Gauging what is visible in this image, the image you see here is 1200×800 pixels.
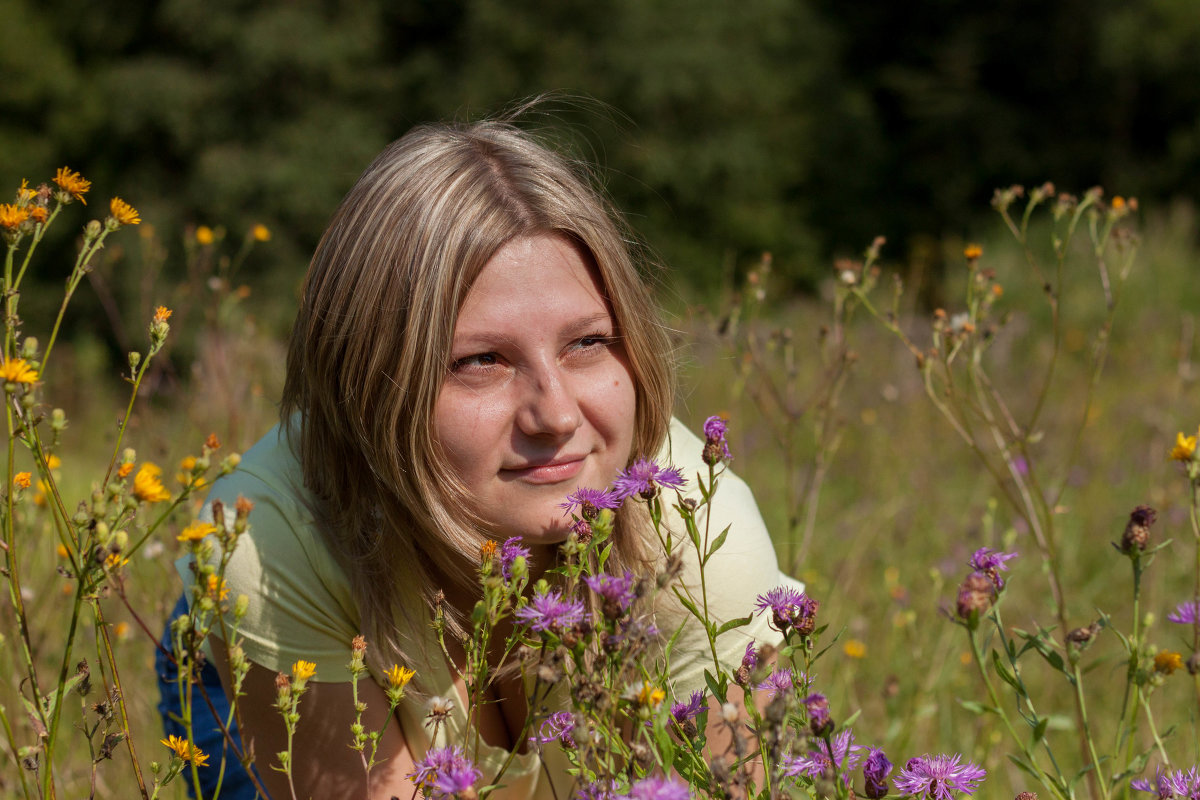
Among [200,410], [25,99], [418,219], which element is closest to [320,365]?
[418,219]

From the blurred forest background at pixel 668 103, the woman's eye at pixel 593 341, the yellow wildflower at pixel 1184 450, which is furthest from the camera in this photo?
the blurred forest background at pixel 668 103

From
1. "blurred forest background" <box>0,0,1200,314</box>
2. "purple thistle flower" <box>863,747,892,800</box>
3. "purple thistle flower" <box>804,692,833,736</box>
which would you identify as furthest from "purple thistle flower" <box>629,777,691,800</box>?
"blurred forest background" <box>0,0,1200,314</box>

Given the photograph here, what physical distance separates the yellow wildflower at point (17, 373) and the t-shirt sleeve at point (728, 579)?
0.86 meters

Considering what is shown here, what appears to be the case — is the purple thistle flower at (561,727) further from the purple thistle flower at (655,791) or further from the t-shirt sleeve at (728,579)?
the t-shirt sleeve at (728,579)

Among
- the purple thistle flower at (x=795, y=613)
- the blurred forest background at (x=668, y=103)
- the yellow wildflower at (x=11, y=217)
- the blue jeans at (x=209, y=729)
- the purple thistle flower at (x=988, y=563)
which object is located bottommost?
the blue jeans at (x=209, y=729)

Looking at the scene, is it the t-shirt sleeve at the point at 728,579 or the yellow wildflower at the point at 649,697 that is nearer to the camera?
the yellow wildflower at the point at 649,697

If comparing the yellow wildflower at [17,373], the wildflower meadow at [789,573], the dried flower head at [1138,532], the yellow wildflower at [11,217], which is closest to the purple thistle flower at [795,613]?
the wildflower meadow at [789,573]

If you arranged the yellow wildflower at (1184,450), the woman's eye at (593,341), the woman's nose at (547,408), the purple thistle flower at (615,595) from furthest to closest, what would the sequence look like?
the woman's eye at (593,341), the woman's nose at (547,408), the yellow wildflower at (1184,450), the purple thistle flower at (615,595)

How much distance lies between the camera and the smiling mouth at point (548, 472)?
118cm

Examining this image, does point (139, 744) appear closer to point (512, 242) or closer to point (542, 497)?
point (542, 497)

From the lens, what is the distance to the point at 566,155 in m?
1.55

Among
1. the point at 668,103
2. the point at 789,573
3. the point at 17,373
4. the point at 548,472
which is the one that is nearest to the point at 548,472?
the point at 548,472

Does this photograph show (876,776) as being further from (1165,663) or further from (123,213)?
(123,213)

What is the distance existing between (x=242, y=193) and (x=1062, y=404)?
7.49m
